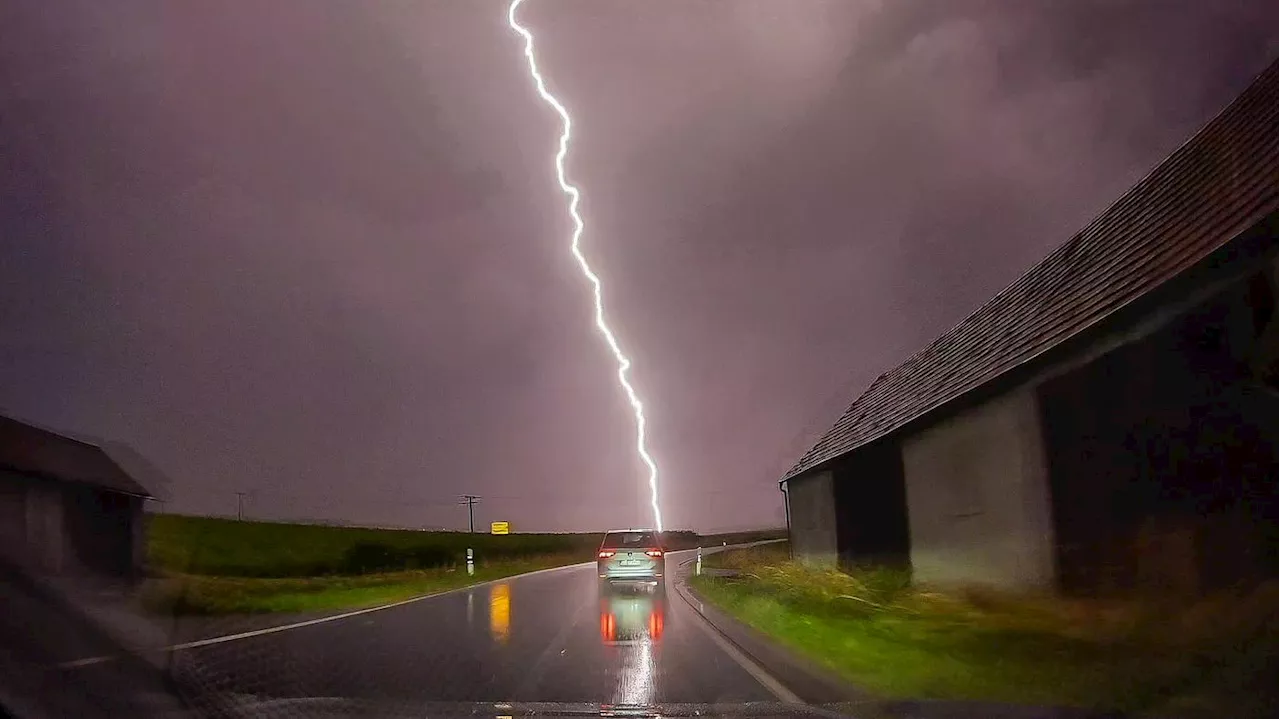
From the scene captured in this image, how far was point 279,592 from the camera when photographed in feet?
84.9

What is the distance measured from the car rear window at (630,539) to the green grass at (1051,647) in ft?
28.9

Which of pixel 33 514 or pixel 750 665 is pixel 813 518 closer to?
pixel 750 665

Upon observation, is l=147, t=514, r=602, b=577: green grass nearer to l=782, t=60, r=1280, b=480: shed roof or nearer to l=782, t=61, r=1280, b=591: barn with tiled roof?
l=782, t=60, r=1280, b=480: shed roof

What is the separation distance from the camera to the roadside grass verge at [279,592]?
18.8 m

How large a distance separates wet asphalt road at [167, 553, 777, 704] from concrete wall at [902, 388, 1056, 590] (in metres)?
4.69

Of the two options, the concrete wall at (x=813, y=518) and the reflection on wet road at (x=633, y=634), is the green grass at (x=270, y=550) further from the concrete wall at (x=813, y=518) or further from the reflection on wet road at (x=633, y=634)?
the concrete wall at (x=813, y=518)

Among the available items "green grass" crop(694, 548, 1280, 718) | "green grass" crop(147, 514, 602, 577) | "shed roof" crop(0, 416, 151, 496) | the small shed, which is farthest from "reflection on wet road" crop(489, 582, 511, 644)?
"shed roof" crop(0, 416, 151, 496)

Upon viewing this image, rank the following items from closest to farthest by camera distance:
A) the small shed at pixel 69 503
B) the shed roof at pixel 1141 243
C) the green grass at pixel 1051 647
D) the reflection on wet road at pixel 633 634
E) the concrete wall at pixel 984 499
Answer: the green grass at pixel 1051 647
the reflection on wet road at pixel 633 634
the shed roof at pixel 1141 243
the concrete wall at pixel 984 499
the small shed at pixel 69 503

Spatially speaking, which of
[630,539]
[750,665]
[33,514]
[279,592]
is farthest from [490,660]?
[279,592]

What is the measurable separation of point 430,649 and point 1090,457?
891 cm

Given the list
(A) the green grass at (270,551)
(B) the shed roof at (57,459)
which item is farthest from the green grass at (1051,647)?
(A) the green grass at (270,551)

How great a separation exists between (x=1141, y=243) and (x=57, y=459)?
75.4ft

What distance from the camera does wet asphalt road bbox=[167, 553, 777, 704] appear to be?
341 inches

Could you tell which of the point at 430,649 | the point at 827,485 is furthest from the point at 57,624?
the point at 827,485
